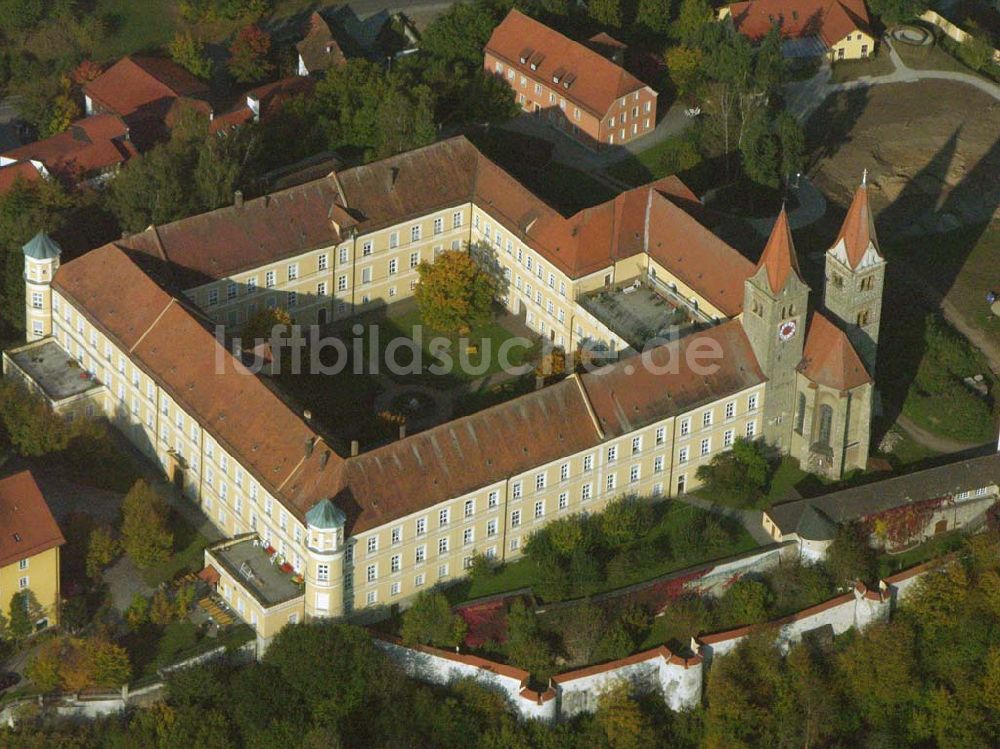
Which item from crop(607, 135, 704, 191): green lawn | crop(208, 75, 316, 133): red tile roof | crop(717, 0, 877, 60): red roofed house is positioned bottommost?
crop(717, 0, 877, 60): red roofed house

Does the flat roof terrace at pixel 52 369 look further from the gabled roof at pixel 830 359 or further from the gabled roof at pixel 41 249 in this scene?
the gabled roof at pixel 830 359

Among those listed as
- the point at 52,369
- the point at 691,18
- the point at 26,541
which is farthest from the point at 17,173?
the point at 691,18

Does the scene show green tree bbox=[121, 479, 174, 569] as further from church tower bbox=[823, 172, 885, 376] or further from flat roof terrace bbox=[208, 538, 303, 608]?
church tower bbox=[823, 172, 885, 376]

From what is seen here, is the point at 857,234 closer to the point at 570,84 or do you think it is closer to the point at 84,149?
the point at 570,84

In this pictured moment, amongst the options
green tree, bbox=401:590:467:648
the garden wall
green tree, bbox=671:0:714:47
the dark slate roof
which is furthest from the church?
green tree, bbox=671:0:714:47

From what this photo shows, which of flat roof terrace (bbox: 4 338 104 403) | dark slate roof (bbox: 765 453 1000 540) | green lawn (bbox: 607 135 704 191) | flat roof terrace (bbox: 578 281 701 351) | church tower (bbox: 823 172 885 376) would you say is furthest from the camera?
green lawn (bbox: 607 135 704 191)

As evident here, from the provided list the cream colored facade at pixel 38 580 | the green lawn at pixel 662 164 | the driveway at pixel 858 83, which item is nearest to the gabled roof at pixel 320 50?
the green lawn at pixel 662 164
